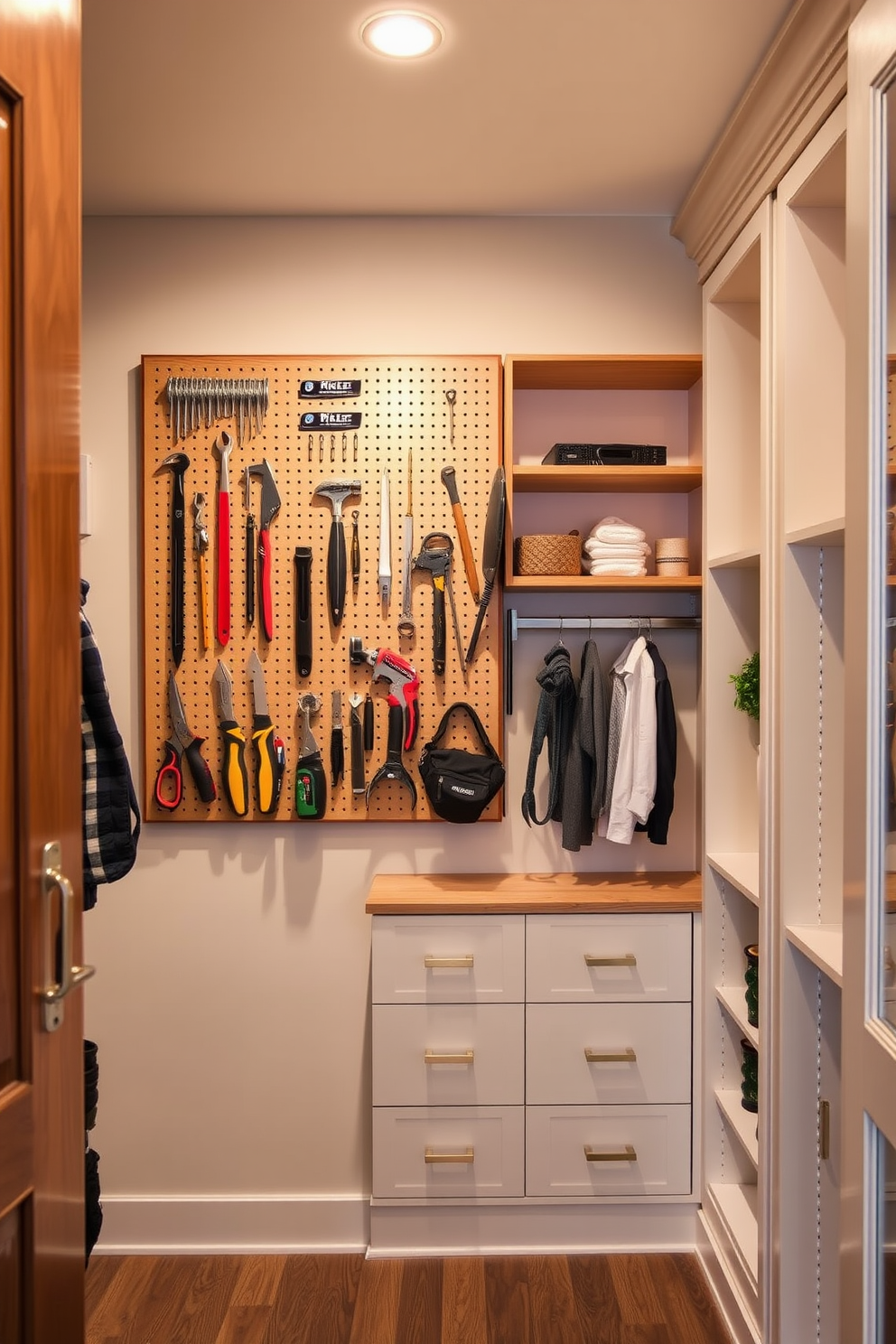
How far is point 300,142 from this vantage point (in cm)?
227

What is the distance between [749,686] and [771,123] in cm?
122

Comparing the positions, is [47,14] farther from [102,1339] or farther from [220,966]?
[102,1339]

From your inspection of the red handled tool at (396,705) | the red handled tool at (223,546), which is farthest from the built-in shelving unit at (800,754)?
the red handled tool at (223,546)

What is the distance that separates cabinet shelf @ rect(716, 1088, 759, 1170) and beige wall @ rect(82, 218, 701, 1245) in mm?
907

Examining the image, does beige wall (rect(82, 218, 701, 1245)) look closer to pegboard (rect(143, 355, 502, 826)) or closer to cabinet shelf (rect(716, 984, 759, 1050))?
pegboard (rect(143, 355, 502, 826))

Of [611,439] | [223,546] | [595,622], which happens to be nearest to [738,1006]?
[595,622]

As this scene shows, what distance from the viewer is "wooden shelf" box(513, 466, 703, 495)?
2.53m

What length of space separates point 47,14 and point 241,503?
155 centimetres

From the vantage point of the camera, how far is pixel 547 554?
2.55 metres

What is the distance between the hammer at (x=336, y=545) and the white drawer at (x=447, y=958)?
0.85 meters

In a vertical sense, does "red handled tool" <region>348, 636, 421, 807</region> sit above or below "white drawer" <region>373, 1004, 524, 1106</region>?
above

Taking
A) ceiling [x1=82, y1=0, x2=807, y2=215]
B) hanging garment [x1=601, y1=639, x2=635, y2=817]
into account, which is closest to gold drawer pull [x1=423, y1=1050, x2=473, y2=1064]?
hanging garment [x1=601, y1=639, x2=635, y2=817]

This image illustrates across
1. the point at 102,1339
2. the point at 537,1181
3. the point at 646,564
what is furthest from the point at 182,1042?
the point at 646,564

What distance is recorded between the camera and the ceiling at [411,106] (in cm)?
182
